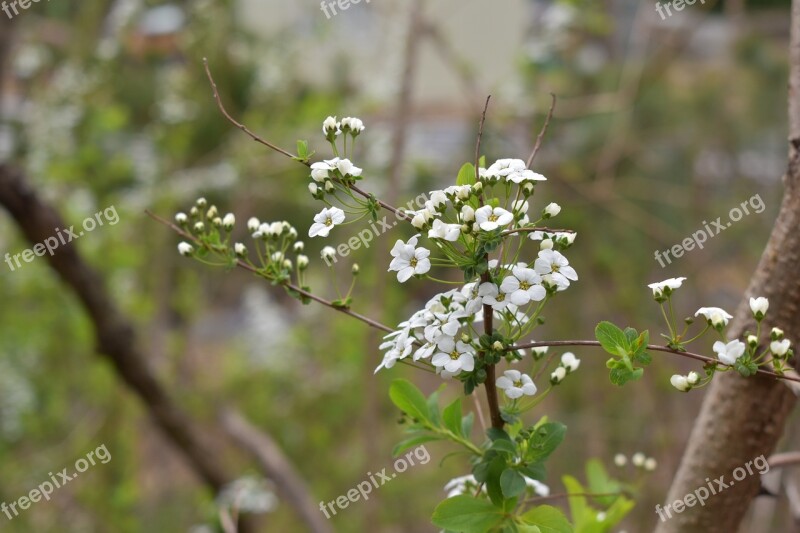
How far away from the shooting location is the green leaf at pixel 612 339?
546 millimetres

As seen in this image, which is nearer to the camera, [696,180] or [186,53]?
[696,180]

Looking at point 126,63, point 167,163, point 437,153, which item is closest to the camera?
point 167,163

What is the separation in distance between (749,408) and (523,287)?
37 cm

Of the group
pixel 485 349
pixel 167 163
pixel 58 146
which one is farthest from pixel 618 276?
pixel 485 349

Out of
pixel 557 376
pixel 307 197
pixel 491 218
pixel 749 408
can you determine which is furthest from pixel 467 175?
pixel 307 197

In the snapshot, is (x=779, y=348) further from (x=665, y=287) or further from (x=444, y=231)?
(x=444, y=231)

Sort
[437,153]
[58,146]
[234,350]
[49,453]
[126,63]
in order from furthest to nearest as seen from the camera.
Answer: [437,153] → [126,63] → [234,350] → [49,453] → [58,146]

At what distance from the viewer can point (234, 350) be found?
3.80 meters

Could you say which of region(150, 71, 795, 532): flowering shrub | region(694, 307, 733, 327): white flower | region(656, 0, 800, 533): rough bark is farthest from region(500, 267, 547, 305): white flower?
region(656, 0, 800, 533): rough bark

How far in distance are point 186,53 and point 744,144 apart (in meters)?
2.16

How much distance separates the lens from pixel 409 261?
57 centimetres

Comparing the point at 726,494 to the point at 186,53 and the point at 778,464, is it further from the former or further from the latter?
the point at 186,53

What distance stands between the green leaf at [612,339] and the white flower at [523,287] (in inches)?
1.7

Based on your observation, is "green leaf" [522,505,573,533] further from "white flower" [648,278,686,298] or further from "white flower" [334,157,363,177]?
"white flower" [334,157,363,177]
